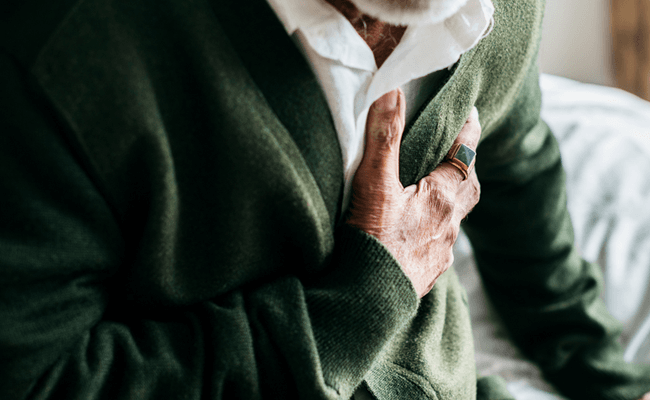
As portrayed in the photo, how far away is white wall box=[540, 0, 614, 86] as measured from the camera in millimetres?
1773

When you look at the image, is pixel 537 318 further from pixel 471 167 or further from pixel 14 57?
pixel 14 57

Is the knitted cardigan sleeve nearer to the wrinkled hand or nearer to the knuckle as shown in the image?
the wrinkled hand

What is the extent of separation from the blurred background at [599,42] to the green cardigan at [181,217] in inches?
57.1

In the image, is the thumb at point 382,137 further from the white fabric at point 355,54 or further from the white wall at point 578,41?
the white wall at point 578,41

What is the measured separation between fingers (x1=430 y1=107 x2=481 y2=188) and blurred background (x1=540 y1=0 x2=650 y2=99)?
1305mm

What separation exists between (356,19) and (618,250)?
3.17 ft

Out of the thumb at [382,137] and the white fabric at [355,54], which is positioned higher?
the white fabric at [355,54]

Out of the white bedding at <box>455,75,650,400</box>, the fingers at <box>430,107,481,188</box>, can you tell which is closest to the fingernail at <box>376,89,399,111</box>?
the fingers at <box>430,107,481,188</box>

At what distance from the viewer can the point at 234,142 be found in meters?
0.44

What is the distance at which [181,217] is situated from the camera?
1.51ft

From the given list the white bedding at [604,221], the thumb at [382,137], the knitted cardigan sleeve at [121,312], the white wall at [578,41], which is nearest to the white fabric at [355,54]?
the thumb at [382,137]

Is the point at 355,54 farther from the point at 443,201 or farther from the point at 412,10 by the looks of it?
the point at 443,201

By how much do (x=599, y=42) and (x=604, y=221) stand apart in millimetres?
1124

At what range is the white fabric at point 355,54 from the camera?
1.50ft
